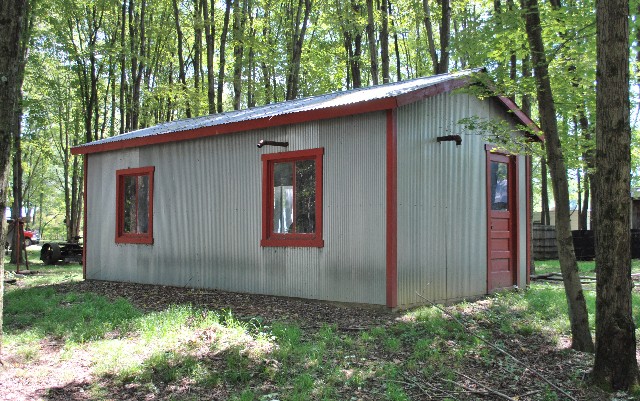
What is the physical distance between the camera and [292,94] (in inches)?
777

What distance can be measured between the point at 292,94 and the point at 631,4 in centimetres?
1439

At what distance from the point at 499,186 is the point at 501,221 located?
0.64m

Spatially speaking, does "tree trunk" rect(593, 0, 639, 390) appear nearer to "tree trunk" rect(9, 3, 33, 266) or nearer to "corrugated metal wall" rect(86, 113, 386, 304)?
"corrugated metal wall" rect(86, 113, 386, 304)

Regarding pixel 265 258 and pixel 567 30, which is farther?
pixel 265 258

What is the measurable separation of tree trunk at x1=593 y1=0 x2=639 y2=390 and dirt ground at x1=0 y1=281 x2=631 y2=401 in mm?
358

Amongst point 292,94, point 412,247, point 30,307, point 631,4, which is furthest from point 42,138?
point 631,4

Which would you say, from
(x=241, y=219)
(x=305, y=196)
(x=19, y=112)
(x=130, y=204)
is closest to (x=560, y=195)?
(x=305, y=196)

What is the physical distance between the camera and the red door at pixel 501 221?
9.52m

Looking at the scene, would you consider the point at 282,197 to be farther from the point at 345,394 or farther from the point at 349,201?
the point at 345,394

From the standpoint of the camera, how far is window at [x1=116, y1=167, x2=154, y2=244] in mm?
11039

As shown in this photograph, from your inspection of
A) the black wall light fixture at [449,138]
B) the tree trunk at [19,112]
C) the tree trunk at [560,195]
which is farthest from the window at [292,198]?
the tree trunk at [19,112]

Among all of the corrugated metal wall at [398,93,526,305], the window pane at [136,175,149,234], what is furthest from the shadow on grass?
the corrugated metal wall at [398,93,526,305]

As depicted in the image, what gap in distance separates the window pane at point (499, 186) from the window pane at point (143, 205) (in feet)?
22.2

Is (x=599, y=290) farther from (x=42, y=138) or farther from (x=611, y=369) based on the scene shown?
(x=42, y=138)
